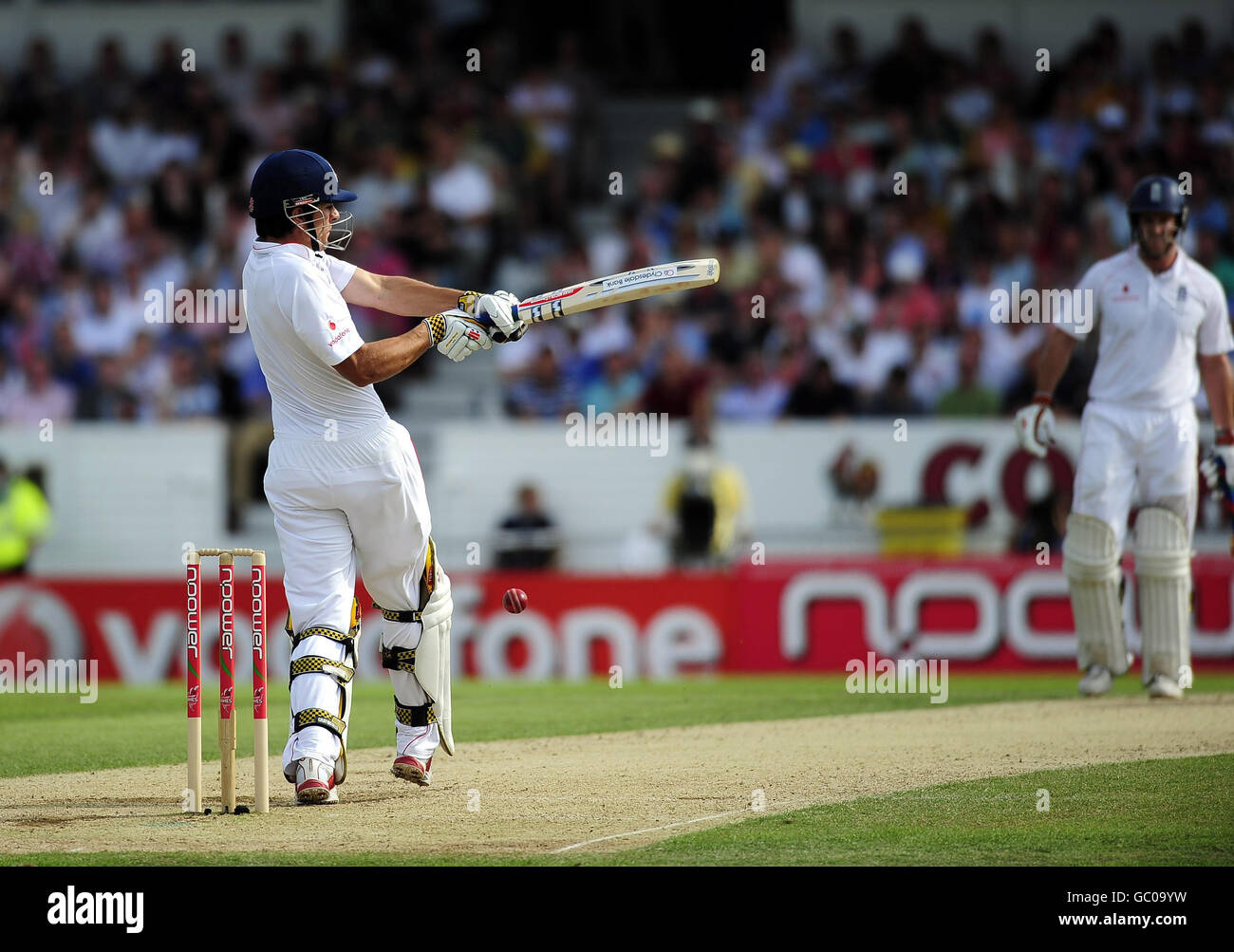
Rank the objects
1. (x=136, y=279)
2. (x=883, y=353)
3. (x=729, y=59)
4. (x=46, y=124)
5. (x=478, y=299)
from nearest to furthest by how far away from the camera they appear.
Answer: (x=478, y=299) < (x=883, y=353) < (x=136, y=279) < (x=46, y=124) < (x=729, y=59)

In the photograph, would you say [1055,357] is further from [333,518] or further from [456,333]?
[333,518]

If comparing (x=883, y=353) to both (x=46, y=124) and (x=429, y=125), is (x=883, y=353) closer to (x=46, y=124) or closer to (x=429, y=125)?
(x=429, y=125)

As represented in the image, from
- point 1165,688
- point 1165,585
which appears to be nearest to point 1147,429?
point 1165,585

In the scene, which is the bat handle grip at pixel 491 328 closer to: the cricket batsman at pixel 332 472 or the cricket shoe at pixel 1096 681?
the cricket batsman at pixel 332 472

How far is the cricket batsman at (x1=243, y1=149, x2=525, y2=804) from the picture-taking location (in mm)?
6793

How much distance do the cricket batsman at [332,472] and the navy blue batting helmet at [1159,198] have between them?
4.20 meters

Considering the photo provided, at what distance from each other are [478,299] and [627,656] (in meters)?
7.48

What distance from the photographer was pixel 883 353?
16.6 m

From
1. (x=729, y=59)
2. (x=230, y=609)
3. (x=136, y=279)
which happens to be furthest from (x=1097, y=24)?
(x=230, y=609)

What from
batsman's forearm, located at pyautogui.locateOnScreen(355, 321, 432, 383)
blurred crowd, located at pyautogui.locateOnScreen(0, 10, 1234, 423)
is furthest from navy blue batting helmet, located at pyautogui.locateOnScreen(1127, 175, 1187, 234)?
blurred crowd, located at pyautogui.locateOnScreen(0, 10, 1234, 423)

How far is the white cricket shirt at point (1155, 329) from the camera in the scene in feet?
31.9

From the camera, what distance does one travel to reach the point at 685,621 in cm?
1442

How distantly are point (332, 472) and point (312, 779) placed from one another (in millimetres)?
1204

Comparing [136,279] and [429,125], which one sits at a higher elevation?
[429,125]
